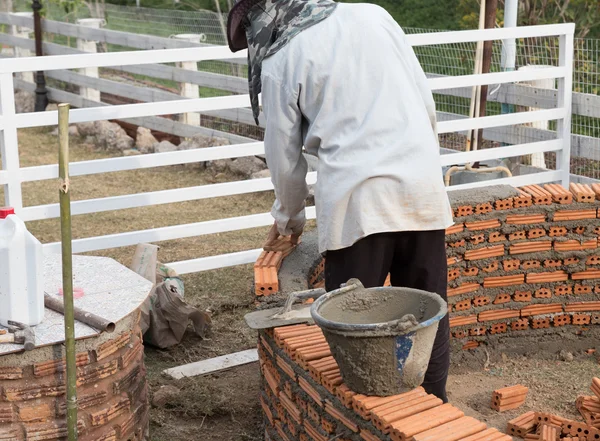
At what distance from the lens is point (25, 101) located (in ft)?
47.5

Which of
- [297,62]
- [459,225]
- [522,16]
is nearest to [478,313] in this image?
[459,225]

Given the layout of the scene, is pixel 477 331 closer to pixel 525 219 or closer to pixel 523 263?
pixel 523 263

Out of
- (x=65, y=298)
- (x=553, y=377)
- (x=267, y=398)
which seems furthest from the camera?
(x=553, y=377)

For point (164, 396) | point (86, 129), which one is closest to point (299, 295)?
point (164, 396)

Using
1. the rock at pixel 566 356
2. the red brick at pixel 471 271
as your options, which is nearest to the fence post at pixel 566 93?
the rock at pixel 566 356

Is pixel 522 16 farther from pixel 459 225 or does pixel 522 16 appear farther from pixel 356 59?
pixel 356 59

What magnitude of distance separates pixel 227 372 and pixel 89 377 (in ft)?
5.60

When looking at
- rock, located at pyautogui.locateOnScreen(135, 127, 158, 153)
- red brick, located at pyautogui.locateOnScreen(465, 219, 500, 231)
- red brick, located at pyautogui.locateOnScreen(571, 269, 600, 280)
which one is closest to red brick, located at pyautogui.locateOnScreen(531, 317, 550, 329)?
red brick, located at pyautogui.locateOnScreen(571, 269, 600, 280)

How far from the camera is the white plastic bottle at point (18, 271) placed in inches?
146

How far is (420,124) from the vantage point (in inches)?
146

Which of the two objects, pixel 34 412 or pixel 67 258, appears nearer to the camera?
pixel 67 258

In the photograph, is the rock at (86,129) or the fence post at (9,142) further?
the rock at (86,129)

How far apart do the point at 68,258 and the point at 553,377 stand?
3.16 meters

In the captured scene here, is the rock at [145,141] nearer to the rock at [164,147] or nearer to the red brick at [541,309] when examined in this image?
the rock at [164,147]
